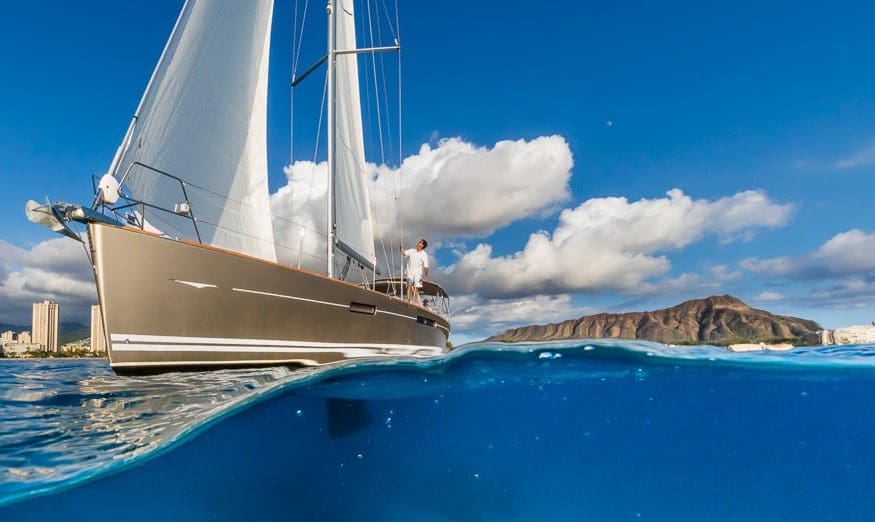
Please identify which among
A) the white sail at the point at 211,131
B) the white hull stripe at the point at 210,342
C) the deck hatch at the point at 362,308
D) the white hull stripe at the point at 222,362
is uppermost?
the white sail at the point at 211,131

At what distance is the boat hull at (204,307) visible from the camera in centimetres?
573

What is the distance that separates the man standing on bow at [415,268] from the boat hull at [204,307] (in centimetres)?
428

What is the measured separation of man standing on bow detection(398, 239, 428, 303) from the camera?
1239cm

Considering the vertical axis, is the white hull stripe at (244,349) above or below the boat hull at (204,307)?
below

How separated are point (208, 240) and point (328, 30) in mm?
7348

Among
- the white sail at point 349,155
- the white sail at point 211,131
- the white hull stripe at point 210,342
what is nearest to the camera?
the white hull stripe at point 210,342

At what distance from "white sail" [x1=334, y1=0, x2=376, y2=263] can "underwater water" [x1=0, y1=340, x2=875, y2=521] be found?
4.55m

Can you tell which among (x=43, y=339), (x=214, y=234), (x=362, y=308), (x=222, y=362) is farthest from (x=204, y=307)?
(x=43, y=339)

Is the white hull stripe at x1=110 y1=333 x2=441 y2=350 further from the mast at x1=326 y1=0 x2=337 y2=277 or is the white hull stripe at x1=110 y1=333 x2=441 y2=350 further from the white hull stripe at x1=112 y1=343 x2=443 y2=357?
the mast at x1=326 y1=0 x2=337 y2=277

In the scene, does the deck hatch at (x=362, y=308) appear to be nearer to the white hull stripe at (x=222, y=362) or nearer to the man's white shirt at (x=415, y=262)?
the white hull stripe at (x=222, y=362)

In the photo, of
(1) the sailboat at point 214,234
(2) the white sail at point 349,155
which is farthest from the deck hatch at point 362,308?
(2) the white sail at point 349,155

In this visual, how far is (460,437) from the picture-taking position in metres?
11.2

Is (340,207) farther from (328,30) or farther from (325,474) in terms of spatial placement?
(325,474)


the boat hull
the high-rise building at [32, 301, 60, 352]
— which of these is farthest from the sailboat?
the high-rise building at [32, 301, 60, 352]
